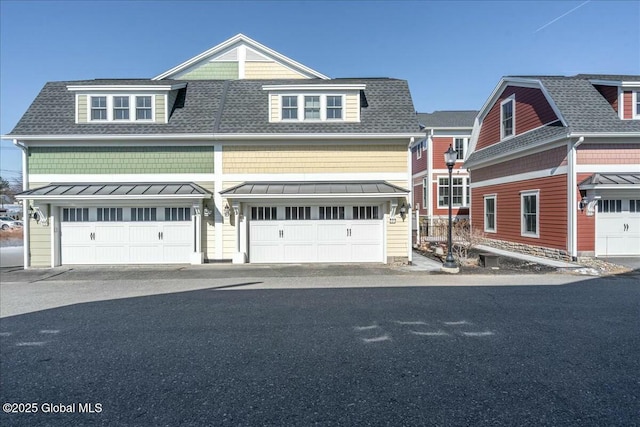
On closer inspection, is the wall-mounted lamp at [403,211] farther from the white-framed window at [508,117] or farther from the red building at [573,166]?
the white-framed window at [508,117]

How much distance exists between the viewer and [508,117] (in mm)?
15852

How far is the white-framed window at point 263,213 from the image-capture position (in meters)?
12.2

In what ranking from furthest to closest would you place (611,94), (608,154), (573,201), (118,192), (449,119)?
1. (449,119)
2. (611,94)
3. (608,154)
4. (573,201)
5. (118,192)

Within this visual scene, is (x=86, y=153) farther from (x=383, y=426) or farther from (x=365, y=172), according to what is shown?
(x=383, y=426)

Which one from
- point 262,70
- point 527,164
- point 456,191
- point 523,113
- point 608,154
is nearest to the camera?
point 608,154

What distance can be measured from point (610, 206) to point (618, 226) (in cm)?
80

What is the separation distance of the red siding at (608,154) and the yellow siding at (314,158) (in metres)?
6.25

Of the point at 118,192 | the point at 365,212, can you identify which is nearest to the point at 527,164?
the point at 365,212

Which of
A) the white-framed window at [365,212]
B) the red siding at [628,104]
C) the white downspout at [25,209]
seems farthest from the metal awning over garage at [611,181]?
the white downspout at [25,209]

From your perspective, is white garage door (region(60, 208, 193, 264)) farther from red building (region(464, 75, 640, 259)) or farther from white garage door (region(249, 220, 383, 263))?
red building (region(464, 75, 640, 259))

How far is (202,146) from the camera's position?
12.0 meters

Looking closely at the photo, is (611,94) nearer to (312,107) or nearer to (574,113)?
(574,113)

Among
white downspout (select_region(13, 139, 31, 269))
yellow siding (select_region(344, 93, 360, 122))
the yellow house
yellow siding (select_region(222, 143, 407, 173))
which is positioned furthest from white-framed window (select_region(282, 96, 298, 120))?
white downspout (select_region(13, 139, 31, 269))

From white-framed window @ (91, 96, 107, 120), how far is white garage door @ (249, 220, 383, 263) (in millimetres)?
6895
